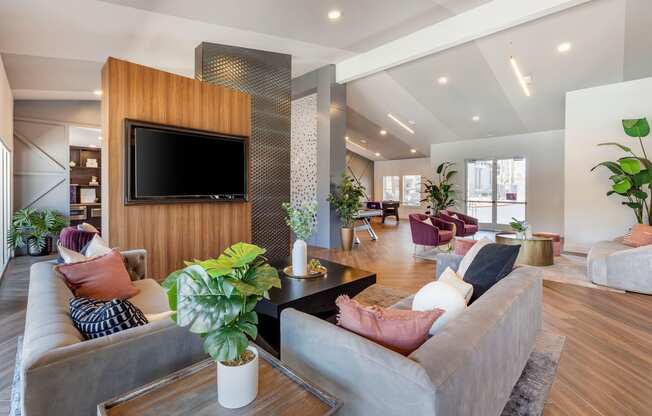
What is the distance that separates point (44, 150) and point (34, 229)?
1518 mm

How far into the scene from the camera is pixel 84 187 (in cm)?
708

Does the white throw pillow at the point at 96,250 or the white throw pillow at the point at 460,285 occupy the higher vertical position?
the white throw pillow at the point at 96,250

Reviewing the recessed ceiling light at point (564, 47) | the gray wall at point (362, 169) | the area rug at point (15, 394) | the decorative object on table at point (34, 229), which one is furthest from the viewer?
the gray wall at point (362, 169)

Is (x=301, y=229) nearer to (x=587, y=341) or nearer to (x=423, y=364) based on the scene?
(x=423, y=364)

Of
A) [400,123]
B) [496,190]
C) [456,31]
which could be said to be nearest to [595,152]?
[456,31]

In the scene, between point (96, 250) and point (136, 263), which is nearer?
point (96, 250)

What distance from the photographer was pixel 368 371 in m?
1.16

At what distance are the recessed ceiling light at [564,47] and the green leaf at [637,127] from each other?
145 centimetres

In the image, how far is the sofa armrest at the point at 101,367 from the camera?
1.10 metres

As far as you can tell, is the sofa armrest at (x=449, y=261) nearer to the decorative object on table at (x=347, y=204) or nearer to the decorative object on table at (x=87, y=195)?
the decorative object on table at (x=347, y=204)

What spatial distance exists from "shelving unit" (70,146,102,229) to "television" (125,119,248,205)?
463 cm

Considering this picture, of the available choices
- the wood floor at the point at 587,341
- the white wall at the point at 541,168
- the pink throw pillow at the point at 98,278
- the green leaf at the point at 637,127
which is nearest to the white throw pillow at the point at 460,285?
the wood floor at the point at 587,341

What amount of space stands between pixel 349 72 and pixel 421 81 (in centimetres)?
152

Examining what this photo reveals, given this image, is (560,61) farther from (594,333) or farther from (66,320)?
(66,320)
